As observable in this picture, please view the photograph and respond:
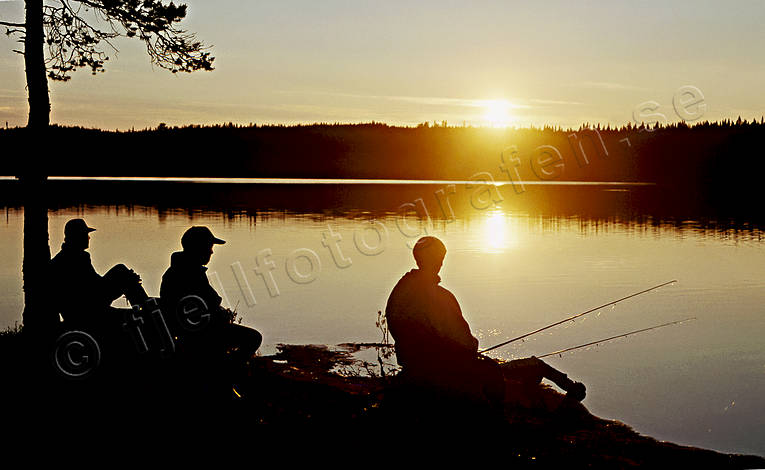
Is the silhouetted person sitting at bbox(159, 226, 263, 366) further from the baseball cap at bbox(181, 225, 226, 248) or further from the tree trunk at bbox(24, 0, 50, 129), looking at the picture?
the tree trunk at bbox(24, 0, 50, 129)

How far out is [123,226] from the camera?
41.0 m

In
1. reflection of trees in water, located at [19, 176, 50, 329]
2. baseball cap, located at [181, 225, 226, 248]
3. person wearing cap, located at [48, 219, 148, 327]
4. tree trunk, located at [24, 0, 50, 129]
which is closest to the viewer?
baseball cap, located at [181, 225, 226, 248]

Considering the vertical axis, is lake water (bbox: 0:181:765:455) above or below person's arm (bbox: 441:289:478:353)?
below

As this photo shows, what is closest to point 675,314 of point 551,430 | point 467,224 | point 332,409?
point 551,430

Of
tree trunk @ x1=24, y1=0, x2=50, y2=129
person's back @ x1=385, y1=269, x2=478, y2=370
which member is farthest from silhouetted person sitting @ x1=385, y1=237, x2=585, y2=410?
tree trunk @ x1=24, y1=0, x2=50, y2=129

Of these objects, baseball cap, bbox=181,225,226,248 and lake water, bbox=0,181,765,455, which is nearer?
baseball cap, bbox=181,225,226,248

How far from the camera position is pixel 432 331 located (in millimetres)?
5633

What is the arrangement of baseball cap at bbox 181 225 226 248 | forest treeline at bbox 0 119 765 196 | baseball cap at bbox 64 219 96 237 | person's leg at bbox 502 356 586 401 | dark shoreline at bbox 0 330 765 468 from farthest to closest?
forest treeline at bbox 0 119 765 196 → person's leg at bbox 502 356 586 401 → baseball cap at bbox 64 219 96 237 → baseball cap at bbox 181 225 226 248 → dark shoreline at bbox 0 330 765 468

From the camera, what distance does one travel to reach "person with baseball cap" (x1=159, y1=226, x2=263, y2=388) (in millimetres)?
6555

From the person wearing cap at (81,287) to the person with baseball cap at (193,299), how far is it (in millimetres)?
435

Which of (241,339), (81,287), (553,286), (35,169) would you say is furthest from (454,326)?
(553,286)

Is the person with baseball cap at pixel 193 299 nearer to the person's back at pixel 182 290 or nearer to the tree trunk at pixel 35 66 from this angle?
the person's back at pixel 182 290

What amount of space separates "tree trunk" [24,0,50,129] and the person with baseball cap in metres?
5.08

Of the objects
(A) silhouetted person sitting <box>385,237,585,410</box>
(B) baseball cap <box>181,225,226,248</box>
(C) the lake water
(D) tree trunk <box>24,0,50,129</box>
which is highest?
(D) tree trunk <box>24,0,50,129</box>
